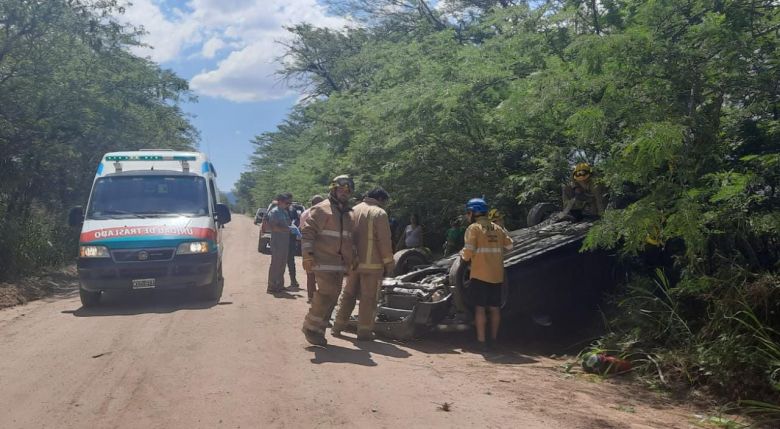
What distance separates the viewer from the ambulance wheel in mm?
10691

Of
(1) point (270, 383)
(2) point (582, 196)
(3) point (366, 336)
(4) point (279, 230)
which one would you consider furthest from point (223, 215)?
(1) point (270, 383)

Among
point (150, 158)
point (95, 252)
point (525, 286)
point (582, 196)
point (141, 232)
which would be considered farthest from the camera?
point (150, 158)

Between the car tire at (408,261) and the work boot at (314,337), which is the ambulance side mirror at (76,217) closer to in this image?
the car tire at (408,261)

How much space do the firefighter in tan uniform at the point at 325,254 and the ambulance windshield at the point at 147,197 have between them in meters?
4.32

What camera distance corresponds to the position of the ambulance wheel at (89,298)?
1069 centimetres

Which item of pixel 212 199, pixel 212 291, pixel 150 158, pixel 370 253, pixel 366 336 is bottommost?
pixel 366 336

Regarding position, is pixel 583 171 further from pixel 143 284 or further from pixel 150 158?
pixel 150 158

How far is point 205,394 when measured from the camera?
18.4 ft

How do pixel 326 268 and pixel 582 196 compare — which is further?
pixel 582 196

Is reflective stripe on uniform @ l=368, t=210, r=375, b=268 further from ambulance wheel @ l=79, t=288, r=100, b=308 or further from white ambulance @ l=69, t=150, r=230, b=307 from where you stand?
ambulance wheel @ l=79, t=288, r=100, b=308

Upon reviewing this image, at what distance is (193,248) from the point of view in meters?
10.5

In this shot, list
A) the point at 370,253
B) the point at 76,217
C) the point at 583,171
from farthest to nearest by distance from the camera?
the point at 76,217, the point at 583,171, the point at 370,253

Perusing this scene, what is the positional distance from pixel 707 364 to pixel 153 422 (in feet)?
16.0

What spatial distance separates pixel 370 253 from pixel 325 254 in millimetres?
541
